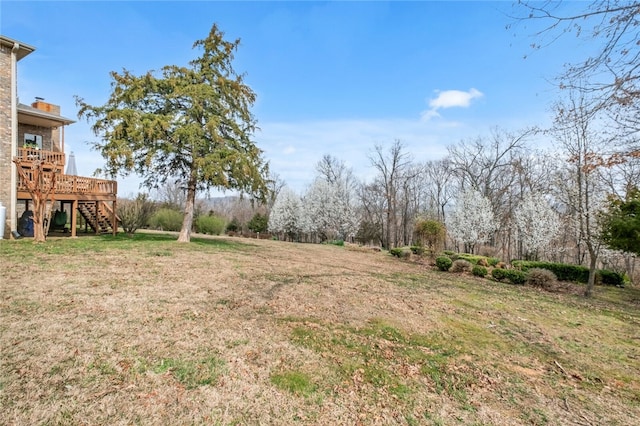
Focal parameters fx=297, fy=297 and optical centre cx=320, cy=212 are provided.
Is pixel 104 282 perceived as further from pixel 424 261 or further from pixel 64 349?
pixel 424 261

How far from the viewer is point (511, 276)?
439 inches

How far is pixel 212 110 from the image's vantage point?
1198cm

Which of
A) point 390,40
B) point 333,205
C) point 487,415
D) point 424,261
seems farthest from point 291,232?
point 487,415

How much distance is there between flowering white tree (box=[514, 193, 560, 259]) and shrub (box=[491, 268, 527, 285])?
11.6 meters

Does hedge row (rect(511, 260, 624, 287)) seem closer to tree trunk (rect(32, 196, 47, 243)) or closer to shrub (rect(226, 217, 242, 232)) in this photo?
tree trunk (rect(32, 196, 47, 243))

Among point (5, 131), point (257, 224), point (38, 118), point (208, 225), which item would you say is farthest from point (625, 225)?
point (257, 224)

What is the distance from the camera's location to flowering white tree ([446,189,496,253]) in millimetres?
21188

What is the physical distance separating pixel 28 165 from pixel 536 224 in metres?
27.3

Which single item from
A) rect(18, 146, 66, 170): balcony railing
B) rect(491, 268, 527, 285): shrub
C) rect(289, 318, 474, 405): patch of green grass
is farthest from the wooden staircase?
rect(491, 268, 527, 285): shrub

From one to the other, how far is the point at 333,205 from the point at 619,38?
2691 cm

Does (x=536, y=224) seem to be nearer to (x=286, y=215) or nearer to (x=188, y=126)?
(x=286, y=215)

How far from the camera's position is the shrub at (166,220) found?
23.8 m

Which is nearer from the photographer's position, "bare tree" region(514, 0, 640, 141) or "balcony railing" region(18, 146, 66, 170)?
"bare tree" region(514, 0, 640, 141)

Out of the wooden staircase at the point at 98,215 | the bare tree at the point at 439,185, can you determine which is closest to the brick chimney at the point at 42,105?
the wooden staircase at the point at 98,215
